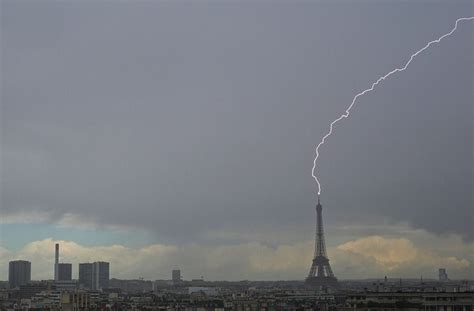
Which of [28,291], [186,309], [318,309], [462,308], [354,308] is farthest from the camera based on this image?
[28,291]

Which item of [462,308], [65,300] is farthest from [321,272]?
[462,308]

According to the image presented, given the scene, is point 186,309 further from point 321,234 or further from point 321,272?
point 321,272

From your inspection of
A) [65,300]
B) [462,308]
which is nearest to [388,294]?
[462,308]

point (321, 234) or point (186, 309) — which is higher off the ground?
point (321, 234)

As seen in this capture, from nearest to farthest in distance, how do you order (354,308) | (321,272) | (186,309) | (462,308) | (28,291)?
(462,308)
(354,308)
(186,309)
(28,291)
(321,272)

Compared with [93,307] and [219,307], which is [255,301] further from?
[93,307]

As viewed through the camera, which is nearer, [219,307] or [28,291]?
[219,307]
